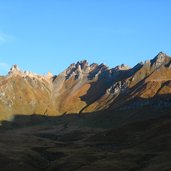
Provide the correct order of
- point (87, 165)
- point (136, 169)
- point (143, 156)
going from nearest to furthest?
point (136, 169) < point (87, 165) < point (143, 156)

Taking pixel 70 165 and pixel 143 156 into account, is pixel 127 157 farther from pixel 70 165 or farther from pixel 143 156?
pixel 70 165

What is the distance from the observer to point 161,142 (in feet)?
566

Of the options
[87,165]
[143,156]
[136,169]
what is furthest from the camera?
[143,156]

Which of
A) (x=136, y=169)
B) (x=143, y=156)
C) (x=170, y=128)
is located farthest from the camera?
(x=170, y=128)

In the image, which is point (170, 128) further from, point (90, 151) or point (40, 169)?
point (40, 169)

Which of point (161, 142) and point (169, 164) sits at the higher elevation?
point (161, 142)

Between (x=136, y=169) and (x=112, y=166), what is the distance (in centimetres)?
900

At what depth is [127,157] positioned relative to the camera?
150250 mm

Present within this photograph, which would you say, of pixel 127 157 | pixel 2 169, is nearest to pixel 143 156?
pixel 127 157

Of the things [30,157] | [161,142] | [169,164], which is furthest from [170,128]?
[169,164]

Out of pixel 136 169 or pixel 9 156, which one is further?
pixel 9 156

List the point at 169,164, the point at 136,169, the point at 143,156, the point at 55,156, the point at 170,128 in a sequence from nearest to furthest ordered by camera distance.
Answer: the point at 169,164 < the point at 136,169 < the point at 143,156 < the point at 55,156 < the point at 170,128

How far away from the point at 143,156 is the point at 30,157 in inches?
1690

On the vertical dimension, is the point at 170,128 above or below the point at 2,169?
above
